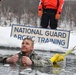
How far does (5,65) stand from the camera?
331 inches

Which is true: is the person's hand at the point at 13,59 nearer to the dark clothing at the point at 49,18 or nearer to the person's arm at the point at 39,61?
the person's arm at the point at 39,61

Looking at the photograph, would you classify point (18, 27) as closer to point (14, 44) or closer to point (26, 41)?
point (14, 44)

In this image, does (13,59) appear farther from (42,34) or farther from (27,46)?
(42,34)

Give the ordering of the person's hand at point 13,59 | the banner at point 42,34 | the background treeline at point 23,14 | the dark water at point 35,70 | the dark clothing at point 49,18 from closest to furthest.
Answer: the dark water at point 35,70, the person's hand at point 13,59, the banner at point 42,34, the dark clothing at point 49,18, the background treeline at point 23,14

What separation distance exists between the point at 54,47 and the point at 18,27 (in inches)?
46.0

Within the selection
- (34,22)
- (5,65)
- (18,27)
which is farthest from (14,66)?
(34,22)

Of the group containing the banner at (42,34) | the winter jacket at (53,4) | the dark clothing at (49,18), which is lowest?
the banner at (42,34)

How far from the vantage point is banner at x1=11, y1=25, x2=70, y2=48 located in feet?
37.1

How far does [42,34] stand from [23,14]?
13.9 meters

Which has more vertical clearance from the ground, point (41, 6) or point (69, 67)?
point (41, 6)

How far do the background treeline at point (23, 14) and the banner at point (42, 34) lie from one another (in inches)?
439

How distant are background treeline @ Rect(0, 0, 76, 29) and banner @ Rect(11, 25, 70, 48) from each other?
1115 cm

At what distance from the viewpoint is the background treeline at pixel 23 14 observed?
76.8 ft

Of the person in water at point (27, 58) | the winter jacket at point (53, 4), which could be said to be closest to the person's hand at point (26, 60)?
the person in water at point (27, 58)
